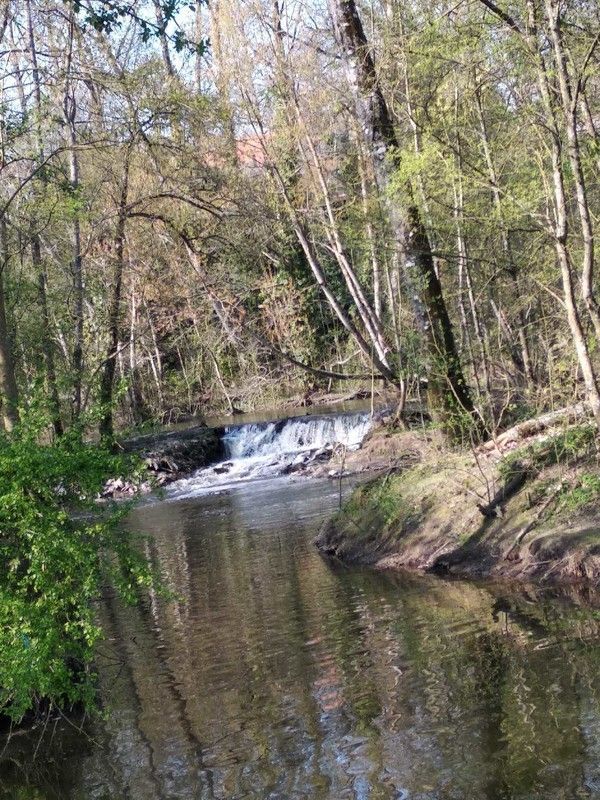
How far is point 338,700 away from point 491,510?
4.89 metres

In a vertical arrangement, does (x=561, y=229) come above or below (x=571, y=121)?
below

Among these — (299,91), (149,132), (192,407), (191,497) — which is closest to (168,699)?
(149,132)

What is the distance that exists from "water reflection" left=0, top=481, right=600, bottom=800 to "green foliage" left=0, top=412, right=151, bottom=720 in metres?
0.57

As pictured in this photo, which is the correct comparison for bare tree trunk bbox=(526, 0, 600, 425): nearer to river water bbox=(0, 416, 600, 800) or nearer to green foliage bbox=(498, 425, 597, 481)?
river water bbox=(0, 416, 600, 800)

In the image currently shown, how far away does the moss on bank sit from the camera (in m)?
10.4

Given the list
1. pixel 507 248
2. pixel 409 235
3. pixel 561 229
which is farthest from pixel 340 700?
pixel 507 248

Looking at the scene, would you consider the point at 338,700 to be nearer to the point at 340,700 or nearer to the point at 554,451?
the point at 340,700

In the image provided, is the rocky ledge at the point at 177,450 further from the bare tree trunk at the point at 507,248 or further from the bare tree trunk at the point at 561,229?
the bare tree trunk at the point at 561,229

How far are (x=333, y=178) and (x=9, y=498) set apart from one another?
43.9 feet

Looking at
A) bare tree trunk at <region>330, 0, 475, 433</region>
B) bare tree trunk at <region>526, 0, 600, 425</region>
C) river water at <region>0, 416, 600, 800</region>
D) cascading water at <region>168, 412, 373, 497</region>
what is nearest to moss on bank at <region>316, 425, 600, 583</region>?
river water at <region>0, 416, 600, 800</region>

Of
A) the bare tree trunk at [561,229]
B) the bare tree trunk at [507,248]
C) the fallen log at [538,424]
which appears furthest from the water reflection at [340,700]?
the bare tree trunk at [507,248]

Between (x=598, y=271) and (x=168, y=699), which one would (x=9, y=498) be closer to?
(x=168, y=699)

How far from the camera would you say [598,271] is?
1176cm

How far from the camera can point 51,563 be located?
7242mm
